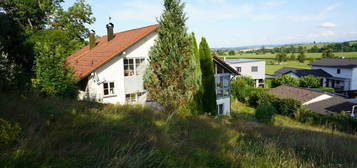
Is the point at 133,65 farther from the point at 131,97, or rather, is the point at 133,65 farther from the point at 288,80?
Answer: the point at 288,80

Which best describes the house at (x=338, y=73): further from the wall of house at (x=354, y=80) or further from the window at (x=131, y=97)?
the window at (x=131, y=97)

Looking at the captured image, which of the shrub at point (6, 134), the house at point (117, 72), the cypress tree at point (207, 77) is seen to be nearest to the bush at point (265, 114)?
the cypress tree at point (207, 77)

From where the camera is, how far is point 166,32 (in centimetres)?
1218

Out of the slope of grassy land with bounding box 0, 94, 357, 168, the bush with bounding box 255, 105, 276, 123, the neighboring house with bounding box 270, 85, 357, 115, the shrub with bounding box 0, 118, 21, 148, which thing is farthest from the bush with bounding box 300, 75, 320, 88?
the shrub with bounding box 0, 118, 21, 148

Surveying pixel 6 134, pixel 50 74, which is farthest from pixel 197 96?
pixel 6 134

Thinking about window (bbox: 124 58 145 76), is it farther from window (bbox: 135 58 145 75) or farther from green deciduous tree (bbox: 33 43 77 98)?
green deciduous tree (bbox: 33 43 77 98)

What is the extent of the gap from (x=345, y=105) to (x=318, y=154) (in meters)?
20.2

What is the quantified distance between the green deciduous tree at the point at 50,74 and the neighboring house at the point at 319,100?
852 inches

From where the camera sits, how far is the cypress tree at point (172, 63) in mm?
12117

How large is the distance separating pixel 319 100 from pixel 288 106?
4850mm

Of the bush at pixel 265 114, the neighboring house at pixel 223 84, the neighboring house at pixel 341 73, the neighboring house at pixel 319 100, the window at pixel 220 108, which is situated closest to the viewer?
the bush at pixel 265 114

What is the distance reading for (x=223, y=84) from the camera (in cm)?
1795

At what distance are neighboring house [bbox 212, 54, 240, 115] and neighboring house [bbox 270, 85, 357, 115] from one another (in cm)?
914

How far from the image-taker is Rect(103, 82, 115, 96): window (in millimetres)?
13852
